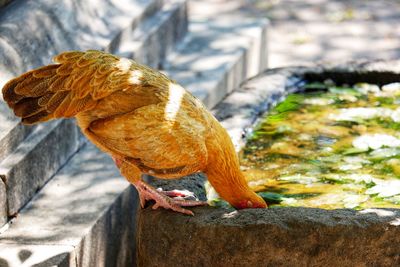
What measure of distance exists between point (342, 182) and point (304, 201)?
0.28m

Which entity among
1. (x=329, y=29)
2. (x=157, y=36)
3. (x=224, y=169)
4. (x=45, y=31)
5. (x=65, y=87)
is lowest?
(x=329, y=29)

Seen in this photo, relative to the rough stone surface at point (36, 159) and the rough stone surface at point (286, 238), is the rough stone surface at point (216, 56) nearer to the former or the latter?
the rough stone surface at point (36, 159)

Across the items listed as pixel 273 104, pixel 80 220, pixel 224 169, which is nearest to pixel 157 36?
pixel 273 104

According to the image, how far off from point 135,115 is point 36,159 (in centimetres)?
117

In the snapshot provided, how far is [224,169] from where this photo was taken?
3879 millimetres

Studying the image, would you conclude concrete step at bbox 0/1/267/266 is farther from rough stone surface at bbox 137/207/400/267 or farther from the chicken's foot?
rough stone surface at bbox 137/207/400/267

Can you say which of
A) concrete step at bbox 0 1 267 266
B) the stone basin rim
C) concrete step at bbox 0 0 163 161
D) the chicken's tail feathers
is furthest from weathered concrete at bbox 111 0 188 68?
the chicken's tail feathers

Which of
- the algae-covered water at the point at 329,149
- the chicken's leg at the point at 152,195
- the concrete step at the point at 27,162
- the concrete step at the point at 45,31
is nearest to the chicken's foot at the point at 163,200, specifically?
the chicken's leg at the point at 152,195

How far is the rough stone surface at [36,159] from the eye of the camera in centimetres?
442

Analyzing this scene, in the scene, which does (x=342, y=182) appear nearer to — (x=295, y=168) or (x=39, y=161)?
(x=295, y=168)

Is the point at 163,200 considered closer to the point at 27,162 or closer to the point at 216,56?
the point at 27,162

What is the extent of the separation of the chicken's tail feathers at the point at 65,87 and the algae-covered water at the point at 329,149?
1.08 meters

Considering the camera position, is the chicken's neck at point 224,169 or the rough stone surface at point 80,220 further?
the rough stone surface at point 80,220

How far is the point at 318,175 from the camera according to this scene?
4629mm
